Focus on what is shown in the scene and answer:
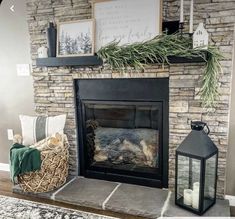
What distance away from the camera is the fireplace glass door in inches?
103

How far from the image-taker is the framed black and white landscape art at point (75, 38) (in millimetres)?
2553

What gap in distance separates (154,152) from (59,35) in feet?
4.94

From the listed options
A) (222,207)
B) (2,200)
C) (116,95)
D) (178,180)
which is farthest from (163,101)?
(2,200)

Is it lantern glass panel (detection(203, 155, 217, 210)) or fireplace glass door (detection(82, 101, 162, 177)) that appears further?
fireplace glass door (detection(82, 101, 162, 177))

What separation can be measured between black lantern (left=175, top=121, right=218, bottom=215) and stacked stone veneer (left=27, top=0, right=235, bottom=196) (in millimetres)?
184

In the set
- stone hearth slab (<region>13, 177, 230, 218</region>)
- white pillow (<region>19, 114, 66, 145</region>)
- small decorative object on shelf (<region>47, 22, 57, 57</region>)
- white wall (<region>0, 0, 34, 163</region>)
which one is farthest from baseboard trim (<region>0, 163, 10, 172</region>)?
small decorative object on shelf (<region>47, 22, 57, 57</region>)

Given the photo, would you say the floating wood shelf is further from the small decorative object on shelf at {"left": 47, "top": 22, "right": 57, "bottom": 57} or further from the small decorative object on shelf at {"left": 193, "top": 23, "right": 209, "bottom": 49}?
the small decorative object on shelf at {"left": 193, "top": 23, "right": 209, "bottom": 49}

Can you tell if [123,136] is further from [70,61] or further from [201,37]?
[201,37]

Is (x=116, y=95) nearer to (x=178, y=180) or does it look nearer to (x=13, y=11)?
(x=178, y=180)

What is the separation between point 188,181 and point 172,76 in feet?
3.03

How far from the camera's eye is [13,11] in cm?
292

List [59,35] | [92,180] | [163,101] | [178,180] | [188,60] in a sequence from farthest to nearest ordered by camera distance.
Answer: [92,180] < [59,35] < [163,101] < [178,180] < [188,60]

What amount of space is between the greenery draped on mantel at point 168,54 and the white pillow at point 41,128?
0.85m

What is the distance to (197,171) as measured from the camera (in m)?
2.17
